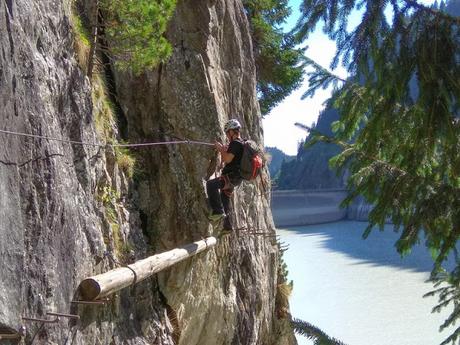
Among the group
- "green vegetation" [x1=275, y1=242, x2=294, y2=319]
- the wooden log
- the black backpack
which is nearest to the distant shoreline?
"green vegetation" [x1=275, y1=242, x2=294, y2=319]

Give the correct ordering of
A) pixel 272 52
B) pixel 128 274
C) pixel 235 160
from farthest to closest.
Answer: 1. pixel 272 52
2. pixel 235 160
3. pixel 128 274

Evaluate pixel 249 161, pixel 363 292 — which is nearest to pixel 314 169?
pixel 363 292

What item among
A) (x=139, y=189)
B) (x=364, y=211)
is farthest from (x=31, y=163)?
(x=364, y=211)

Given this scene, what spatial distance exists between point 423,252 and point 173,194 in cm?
3333

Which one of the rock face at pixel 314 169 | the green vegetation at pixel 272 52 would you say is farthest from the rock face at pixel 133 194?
the rock face at pixel 314 169

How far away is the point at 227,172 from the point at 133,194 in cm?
124

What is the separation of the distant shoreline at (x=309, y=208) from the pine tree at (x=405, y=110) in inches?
1361

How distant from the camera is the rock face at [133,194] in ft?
12.0

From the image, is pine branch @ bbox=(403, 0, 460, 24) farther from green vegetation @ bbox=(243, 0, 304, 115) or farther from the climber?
green vegetation @ bbox=(243, 0, 304, 115)

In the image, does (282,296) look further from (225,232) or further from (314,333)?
(225,232)

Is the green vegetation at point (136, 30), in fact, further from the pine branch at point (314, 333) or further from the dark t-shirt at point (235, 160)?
the pine branch at point (314, 333)

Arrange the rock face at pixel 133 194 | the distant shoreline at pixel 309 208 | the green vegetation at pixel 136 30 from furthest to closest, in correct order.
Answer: the distant shoreline at pixel 309 208 < the green vegetation at pixel 136 30 < the rock face at pixel 133 194

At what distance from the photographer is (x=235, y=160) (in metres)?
7.12

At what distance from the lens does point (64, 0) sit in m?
5.27
